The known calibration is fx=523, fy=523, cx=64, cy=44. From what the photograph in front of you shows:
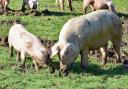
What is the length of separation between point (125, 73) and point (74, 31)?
1.56 metres

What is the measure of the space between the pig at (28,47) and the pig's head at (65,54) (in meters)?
0.40

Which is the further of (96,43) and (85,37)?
(96,43)

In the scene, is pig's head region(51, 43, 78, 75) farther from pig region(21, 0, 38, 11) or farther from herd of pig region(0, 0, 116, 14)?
pig region(21, 0, 38, 11)

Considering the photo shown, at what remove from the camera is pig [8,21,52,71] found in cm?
1203

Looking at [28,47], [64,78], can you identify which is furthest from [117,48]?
[28,47]

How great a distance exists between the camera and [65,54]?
11656 millimetres

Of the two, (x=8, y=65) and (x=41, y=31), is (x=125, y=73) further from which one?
(x=41, y=31)

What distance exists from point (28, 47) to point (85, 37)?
1413 millimetres

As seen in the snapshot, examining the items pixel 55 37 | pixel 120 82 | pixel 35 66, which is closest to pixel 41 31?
pixel 55 37

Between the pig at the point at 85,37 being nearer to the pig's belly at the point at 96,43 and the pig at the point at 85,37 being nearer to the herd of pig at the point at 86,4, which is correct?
the pig's belly at the point at 96,43

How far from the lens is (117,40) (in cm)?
1320

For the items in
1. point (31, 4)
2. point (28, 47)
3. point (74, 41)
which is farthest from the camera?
point (31, 4)

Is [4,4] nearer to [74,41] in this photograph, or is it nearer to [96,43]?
[96,43]

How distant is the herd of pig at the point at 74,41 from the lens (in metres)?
11.8
